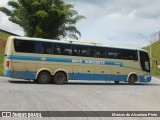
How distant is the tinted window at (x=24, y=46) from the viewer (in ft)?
84.1

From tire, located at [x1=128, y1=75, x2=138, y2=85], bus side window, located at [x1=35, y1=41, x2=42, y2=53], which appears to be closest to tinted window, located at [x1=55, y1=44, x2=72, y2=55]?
bus side window, located at [x1=35, y1=41, x2=42, y2=53]

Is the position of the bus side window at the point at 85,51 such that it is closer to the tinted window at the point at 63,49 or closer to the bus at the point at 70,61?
the bus at the point at 70,61

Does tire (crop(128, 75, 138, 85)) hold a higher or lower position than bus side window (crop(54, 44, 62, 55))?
lower

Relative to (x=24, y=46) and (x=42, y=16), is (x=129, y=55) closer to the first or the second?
(x=24, y=46)

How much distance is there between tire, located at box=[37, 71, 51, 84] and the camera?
2680cm

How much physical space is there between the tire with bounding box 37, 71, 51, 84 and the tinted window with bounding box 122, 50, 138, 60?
661 cm

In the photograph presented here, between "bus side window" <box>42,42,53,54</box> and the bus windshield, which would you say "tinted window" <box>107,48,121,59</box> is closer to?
the bus windshield

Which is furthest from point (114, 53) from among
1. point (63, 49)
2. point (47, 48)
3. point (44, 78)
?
point (44, 78)

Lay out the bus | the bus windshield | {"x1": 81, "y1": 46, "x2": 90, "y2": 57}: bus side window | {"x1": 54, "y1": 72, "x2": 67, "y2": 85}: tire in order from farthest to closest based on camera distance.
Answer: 1. the bus windshield
2. {"x1": 81, "y1": 46, "x2": 90, "y2": 57}: bus side window
3. {"x1": 54, "y1": 72, "x2": 67, "y2": 85}: tire
4. the bus

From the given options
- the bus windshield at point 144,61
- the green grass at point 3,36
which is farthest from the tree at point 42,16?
the bus windshield at point 144,61

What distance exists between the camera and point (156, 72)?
72.7 meters

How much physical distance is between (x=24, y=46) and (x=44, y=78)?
8.65 feet

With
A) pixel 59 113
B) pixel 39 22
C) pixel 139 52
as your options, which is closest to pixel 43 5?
pixel 39 22

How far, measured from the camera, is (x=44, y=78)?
88.5 feet
